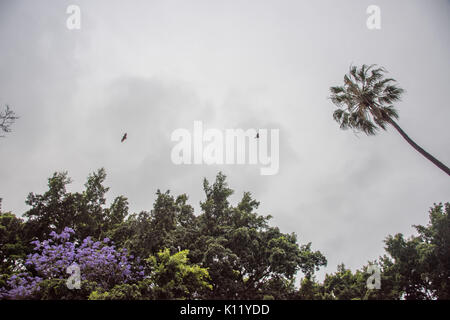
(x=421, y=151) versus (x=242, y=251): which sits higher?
(x=421, y=151)

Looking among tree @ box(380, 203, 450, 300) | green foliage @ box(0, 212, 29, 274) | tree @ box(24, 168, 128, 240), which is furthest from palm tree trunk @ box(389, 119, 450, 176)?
green foliage @ box(0, 212, 29, 274)

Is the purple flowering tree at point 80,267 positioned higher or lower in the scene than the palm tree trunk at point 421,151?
lower

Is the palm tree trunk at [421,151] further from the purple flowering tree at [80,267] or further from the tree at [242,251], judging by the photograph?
the purple flowering tree at [80,267]

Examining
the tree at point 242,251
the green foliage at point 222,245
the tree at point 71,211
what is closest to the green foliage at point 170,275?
the green foliage at point 222,245

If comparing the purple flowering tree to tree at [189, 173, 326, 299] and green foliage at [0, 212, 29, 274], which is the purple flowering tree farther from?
tree at [189, 173, 326, 299]

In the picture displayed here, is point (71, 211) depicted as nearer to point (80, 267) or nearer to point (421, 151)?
point (80, 267)

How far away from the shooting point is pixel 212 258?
17453 mm

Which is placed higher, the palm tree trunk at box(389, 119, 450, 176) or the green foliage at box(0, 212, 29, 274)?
the palm tree trunk at box(389, 119, 450, 176)

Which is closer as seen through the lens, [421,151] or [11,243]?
[421,151]

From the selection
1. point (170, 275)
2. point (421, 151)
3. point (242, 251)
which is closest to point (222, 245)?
point (242, 251)

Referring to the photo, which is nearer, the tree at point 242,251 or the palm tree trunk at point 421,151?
the palm tree trunk at point 421,151

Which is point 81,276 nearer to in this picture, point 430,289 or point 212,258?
point 212,258
